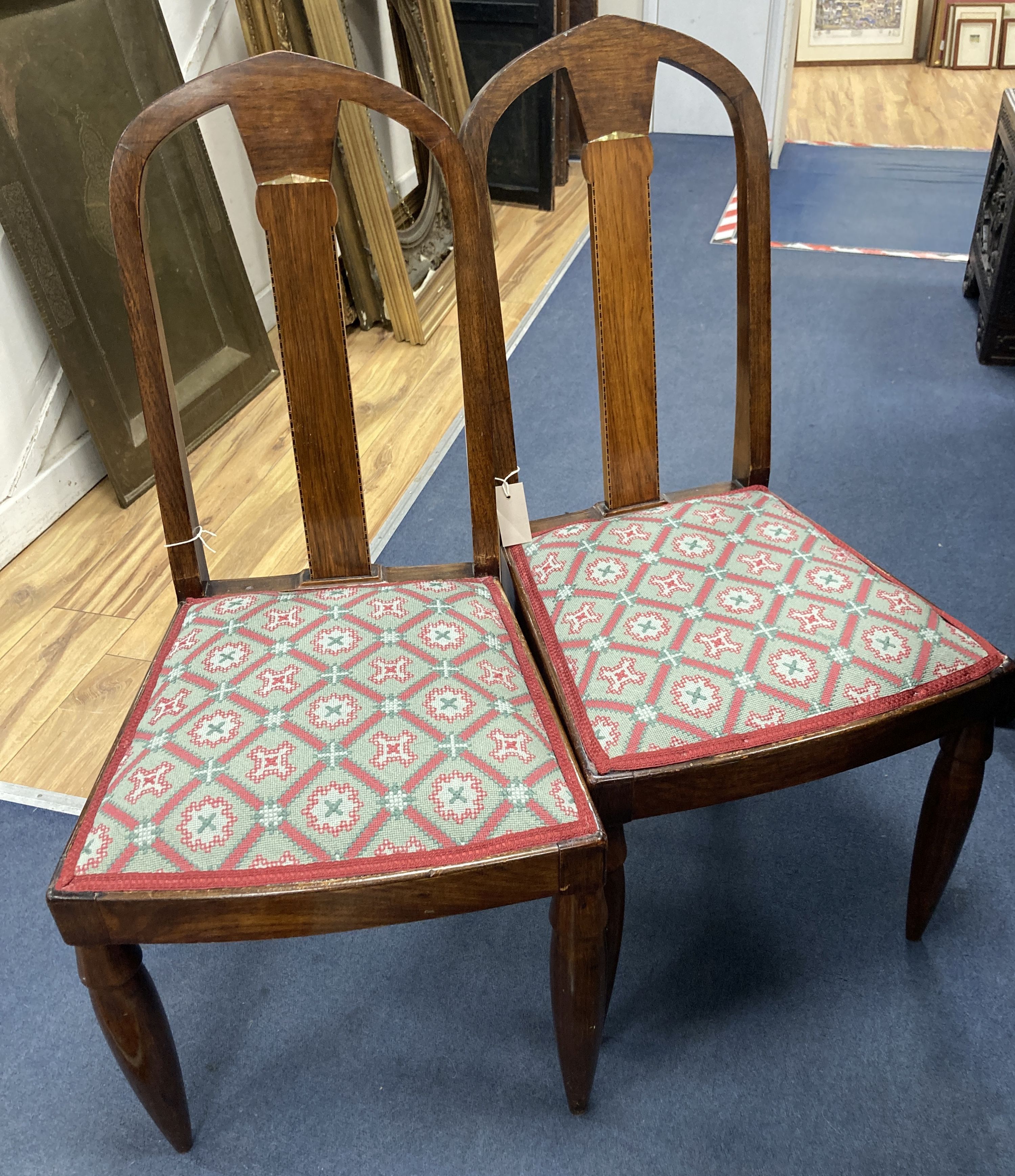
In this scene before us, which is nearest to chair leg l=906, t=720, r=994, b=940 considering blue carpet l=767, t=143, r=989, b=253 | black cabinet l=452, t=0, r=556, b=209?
blue carpet l=767, t=143, r=989, b=253

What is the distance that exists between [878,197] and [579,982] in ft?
10.3

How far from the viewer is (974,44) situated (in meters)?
5.00

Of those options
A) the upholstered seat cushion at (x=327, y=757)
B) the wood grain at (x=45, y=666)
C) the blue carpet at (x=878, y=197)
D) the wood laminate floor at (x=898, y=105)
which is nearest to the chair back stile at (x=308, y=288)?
the upholstered seat cushion at (x=327, y=757)

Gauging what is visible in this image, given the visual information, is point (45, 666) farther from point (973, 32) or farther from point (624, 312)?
point (973, 32)

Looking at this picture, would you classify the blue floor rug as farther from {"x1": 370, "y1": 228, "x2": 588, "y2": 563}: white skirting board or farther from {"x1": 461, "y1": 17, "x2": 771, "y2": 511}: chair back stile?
{"x1": 461, "y1": 17, "x2": 771, "y2": 511}: chair back stile

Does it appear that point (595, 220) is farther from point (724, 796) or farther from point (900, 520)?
point (900, 520)

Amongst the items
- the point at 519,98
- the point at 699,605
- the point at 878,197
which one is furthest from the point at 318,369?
the point at 878,197

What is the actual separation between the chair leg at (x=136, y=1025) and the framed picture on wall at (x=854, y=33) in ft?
18.3

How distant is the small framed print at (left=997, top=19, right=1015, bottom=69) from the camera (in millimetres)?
4938

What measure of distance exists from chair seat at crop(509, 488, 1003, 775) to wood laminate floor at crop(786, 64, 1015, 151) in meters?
3.43

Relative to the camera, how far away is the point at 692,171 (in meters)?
3.65

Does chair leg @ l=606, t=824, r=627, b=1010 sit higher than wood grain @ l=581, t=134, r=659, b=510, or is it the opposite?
wood grain @ l=581, t=134, r=659, b=510

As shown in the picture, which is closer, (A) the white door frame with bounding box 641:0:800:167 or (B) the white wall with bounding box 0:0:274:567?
(B) the white wall with bounding box 0:0:274:567

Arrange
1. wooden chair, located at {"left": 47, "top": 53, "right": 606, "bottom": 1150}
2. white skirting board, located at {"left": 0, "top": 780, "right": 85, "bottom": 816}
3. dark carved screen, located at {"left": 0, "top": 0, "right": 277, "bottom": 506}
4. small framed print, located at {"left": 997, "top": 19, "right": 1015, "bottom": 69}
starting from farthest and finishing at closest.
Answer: small framed print, located at {"left": 997, "top": 19, "right": 1015, "bottom": 69}, dark carved screen, located at {"left": 0, "top": 0, "right": 277, "bottom": 506}, white skirting board, located at {"left": 0, "top": 780, "right": 85, "bottom": 816}, wooden chair, located at {"left": 47, "top": 53, "right": 606, "bottom": 1150}
